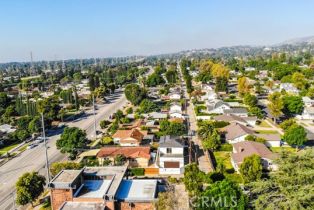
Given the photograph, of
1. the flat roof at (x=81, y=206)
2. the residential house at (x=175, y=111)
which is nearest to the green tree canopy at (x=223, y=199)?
the flat roof at (x=81, y=206)

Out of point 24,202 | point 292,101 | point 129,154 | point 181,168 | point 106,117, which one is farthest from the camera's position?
point 106,117

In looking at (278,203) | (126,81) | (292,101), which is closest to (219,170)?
(278,203)

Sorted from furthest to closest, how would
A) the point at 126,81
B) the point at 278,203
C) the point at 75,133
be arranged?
the point at 126,81 < the point at 75,133 < the point at 278,203

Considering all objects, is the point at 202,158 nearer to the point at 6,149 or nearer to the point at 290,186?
the point at 290,186

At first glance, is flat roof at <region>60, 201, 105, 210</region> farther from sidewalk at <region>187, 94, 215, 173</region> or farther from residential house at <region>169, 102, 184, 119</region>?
residential house at <region>169, 102, 184, 119</region>

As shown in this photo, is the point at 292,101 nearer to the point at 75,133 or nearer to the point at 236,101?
the point at 236,101

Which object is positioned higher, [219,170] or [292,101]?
[292,101]
